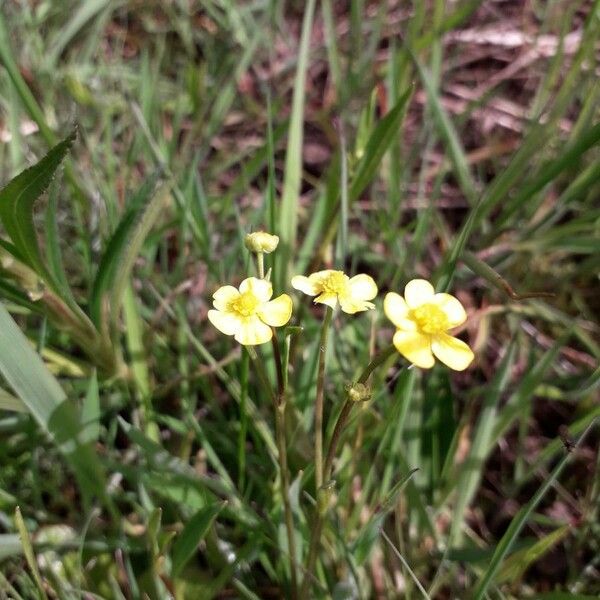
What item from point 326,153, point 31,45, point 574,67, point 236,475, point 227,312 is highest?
point 31,45

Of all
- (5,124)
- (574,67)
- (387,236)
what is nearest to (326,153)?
(387,236)

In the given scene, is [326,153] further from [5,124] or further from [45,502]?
[45,502]

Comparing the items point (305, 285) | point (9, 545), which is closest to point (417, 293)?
point (305, 285)

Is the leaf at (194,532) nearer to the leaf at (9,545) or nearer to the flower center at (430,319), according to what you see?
the leaf at (9,545)

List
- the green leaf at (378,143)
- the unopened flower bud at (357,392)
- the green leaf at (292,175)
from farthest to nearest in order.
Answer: the green leaf at (292,175) < the green leaf at (378,143) < the unopened flower bud at (357,392)

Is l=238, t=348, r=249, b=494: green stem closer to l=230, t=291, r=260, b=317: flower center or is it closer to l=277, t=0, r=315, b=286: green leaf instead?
l=230, t=291, r=260, b=317: flower center

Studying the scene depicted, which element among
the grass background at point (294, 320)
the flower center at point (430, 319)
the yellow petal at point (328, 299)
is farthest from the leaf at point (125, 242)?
the flower center at point (430, 319)

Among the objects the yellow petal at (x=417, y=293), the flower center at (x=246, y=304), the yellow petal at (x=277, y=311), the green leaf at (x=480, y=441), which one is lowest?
the green leaf at (x=480, y=441)
